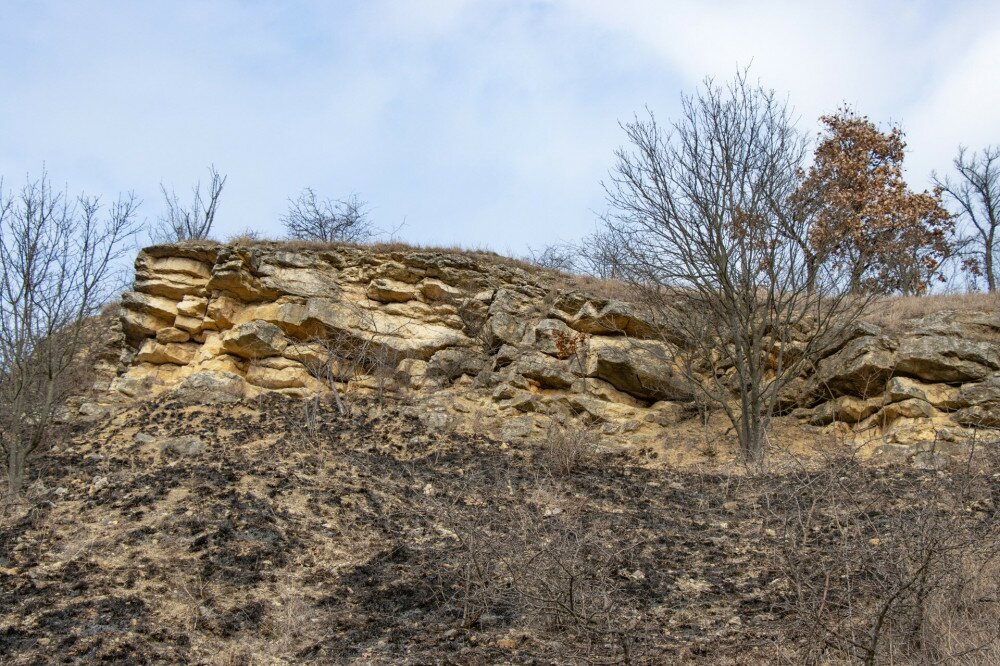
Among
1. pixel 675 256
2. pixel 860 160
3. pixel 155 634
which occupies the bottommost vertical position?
pixel 155 634

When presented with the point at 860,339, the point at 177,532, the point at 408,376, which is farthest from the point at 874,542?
the point at 408,376

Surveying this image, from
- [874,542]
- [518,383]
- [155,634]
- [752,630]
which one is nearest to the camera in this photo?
[752,630]

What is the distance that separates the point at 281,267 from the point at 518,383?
16.1ft

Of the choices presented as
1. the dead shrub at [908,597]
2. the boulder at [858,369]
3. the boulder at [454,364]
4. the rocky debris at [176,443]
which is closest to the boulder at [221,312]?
the rocky debris at [176,443]

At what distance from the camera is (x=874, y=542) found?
7926 millimetres

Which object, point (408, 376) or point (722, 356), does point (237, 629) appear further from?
point (722, 356)

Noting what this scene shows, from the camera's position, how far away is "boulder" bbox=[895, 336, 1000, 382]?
1155 cm

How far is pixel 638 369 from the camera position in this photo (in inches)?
511

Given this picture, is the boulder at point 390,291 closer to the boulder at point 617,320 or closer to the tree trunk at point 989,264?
the boulder at point 617,320

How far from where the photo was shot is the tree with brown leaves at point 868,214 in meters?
12.9

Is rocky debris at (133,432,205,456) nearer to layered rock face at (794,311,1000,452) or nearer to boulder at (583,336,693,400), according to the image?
boulder at (583,336,693,400)

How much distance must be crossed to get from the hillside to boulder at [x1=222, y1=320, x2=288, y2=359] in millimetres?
47

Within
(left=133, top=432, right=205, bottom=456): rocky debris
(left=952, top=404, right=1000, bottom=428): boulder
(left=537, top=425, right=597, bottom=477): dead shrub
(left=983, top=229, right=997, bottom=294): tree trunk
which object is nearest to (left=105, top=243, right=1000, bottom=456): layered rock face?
(left=952, top=404, right=1000, bottom=428): boulder

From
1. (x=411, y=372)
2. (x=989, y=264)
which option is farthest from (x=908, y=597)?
(x=989, y=264)
